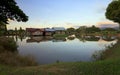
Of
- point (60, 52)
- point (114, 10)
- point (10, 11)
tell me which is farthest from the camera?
point (114, 10)

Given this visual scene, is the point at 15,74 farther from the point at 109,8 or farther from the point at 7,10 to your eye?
the point at 109,8

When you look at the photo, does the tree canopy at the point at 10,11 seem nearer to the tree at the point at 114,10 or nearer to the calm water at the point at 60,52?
the calm water at the point at 60,52

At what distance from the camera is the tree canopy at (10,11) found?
20.4 meters

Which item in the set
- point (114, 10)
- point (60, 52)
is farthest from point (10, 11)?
point (114, 10)

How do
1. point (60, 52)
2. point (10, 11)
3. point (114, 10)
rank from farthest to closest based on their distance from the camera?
point (114, 10), point (60, 52), point (10, 11)

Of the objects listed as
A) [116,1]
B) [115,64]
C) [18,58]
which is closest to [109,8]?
[116,1]

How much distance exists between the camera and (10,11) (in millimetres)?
20938

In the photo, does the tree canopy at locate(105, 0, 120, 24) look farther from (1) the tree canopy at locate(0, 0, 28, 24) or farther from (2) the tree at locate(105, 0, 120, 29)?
(1) the tree canopy at locate(0, 0, 28, 24)

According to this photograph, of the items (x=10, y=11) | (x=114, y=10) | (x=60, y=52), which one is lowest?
(x=60, y=52)

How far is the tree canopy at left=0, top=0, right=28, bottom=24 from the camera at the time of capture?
66.9ft

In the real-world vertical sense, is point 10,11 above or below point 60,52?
above

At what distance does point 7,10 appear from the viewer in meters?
20.9

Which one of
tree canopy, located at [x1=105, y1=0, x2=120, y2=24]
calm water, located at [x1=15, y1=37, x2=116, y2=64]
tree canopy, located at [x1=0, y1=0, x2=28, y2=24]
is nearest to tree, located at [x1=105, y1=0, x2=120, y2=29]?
tree canopy, located at [x1=105, y1=0, x2=120, y2=24]

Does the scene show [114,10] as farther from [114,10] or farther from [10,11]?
[10,11]
